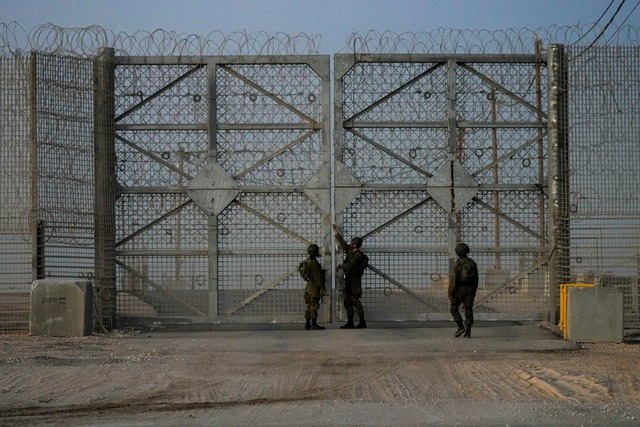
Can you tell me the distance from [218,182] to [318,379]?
581 cm

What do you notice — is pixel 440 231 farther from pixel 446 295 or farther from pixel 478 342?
pixel 478 342

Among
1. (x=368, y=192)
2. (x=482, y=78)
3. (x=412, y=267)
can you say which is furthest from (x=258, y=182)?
(x=482, y=78)

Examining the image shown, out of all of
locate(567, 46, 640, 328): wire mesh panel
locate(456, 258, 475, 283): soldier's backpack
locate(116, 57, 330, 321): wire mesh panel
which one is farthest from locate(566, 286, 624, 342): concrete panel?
locate(116, 57, 330, 321): wire mesh panel

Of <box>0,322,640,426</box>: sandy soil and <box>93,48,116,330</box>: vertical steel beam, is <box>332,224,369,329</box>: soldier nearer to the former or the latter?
<box>0,322,640,426</box>: sandy soil

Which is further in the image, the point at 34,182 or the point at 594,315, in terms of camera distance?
the point at 34,182

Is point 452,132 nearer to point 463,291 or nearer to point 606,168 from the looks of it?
point 606,168

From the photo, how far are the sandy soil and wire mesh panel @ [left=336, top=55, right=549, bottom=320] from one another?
0.92 meters

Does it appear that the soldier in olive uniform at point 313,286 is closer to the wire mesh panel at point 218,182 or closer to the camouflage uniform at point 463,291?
the wire mesh panel at point 218,182

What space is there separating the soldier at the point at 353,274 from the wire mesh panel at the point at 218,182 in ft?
1.98

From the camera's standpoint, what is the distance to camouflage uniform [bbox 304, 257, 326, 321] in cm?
1537

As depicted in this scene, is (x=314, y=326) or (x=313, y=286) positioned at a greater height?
(x=313, y=286)

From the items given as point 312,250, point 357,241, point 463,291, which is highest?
point 357,241

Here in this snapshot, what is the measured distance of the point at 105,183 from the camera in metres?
15.7

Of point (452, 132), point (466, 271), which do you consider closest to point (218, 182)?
point (452, 132)
